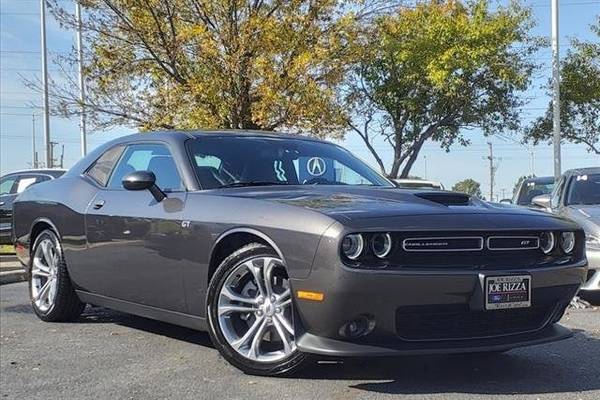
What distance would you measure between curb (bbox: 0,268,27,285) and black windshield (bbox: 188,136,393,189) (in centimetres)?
538

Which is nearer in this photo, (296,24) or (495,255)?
(495,255)

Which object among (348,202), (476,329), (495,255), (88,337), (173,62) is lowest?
(88,337)

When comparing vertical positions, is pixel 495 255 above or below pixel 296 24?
below

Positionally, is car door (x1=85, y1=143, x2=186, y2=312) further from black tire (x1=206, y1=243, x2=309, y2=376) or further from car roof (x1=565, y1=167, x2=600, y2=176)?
car roof (x1=565, y1=167, x2=600, y2=176)

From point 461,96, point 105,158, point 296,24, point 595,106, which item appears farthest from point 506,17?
point 105,158

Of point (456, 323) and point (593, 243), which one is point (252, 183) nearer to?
point (456, 323)

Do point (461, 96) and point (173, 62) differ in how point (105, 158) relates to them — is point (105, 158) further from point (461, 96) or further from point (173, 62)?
point (461, 96)

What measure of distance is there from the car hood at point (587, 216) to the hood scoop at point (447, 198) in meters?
3.32

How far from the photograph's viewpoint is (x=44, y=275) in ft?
20.7

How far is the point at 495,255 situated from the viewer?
399 centimetres

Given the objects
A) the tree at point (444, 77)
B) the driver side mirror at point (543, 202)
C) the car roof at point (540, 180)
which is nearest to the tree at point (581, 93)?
the tree at point (444, 77)

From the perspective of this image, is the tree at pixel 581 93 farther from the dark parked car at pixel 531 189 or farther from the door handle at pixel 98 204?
Answer: the door handle at pixel 98 204

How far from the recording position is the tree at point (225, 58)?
14.5 meters

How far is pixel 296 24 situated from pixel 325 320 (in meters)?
11.9
